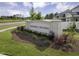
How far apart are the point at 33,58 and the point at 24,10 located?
802 millimetres

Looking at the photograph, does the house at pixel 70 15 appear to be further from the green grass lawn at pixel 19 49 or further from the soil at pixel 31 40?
the green grass lawn at pixel 19 49

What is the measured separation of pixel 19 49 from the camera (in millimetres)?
3461

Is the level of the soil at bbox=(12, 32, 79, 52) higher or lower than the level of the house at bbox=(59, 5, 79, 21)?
lower

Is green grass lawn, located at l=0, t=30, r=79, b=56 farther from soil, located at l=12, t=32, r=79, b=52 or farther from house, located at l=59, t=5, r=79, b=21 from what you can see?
house, located at l=59, t=5, r=79, b=21

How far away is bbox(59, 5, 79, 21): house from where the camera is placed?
340cm

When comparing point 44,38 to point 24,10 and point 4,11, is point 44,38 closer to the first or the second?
point 24,10

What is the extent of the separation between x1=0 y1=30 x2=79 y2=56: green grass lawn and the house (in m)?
0.55

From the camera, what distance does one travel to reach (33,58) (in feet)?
11.1

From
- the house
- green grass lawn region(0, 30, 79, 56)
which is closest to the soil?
green grass lawn region(0, 30, 79, 56)

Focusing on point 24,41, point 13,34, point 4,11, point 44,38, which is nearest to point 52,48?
point 44,38

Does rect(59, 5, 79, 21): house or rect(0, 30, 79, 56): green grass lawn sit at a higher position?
rect(59, 5, 79, 21): house

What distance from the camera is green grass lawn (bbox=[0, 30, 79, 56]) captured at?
342 cm

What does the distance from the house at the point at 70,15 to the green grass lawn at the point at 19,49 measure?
21.8 inches

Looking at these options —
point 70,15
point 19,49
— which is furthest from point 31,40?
point 70,15
